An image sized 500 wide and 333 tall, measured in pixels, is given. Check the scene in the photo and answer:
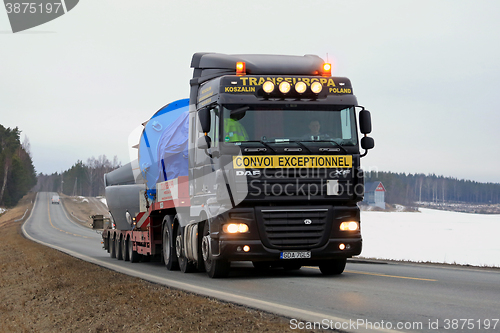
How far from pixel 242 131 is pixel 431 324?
547 cm

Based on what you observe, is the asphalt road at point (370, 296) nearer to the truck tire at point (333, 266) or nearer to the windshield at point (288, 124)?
the truck tire at point (333, 266)

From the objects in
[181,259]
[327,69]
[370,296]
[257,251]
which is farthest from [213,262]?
[327,69]

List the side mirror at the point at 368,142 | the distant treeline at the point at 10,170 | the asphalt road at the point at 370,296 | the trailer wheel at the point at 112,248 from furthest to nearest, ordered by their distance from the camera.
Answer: the distant treeline at the point at 10,170 → the trailer wheel at the point at 112,248 → the side mirror at the point at 368,142 → the asphalt road at the point at 370,296

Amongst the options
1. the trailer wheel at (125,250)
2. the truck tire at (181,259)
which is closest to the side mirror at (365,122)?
the truck tire at (181,259)

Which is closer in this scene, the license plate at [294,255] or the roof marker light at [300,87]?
the license plate at [294,255]

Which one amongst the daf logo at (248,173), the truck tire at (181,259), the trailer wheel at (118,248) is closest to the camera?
the daf logo at (248,173)

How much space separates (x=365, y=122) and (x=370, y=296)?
12.4ft

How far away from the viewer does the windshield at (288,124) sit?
10781 mm

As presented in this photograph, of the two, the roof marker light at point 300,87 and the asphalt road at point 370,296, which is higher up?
the roof marker light at point 300,87

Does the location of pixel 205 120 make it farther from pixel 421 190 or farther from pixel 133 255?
pixel 421 190

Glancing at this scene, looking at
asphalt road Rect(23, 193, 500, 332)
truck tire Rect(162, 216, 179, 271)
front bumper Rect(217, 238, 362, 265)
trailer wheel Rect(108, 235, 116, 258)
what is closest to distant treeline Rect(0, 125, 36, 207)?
trailer wheel Rect(108, 235, 116, 258)

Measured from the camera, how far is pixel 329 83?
1128 centimetres

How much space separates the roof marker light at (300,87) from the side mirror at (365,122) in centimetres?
Result: 119

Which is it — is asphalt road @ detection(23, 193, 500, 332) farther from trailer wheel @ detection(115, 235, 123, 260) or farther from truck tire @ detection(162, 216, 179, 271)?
trailer wheel @ detection(115, 235, 123, 260)
